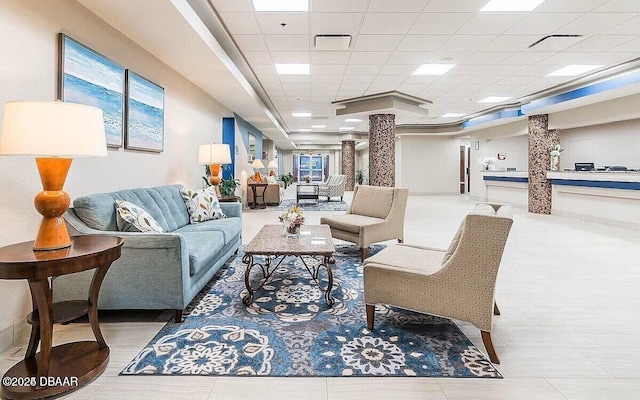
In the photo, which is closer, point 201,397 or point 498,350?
point 201,397

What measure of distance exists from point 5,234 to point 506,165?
15298 millimetres

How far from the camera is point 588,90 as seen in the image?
24.6ft

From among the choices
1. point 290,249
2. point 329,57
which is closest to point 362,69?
point 329,57

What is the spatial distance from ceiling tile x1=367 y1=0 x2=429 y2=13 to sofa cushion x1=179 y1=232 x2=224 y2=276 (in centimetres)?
301

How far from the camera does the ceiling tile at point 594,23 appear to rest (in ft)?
14.4

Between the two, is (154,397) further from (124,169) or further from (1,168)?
(124,169)

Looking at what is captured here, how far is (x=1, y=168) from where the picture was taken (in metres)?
2.45

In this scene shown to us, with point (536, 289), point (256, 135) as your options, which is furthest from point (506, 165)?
point (536, 289)

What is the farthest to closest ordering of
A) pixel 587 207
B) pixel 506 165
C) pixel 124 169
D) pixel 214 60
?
pixel 506 165, pixel 587 207, pixel 214 60, pixel 124 169

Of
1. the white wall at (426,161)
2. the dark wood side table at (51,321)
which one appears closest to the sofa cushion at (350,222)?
the dark wood side table at (51,321)

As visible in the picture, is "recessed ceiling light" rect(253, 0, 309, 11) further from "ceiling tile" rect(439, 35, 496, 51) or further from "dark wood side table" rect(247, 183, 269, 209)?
"dark wood side table" rect(247, 183, 269, 209)

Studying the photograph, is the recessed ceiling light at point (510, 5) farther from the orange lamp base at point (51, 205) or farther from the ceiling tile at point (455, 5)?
the orange lamp base at point (51, 205)

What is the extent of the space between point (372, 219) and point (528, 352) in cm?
294

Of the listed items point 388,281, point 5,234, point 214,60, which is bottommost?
point 388,281
